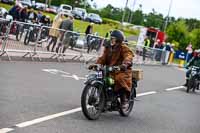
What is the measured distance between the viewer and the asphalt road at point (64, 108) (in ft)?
28.7

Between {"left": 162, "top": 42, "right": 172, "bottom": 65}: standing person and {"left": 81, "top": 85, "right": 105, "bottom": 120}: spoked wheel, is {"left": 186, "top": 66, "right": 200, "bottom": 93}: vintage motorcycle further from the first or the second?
{"left": 162, "top": 42, "right": 172, "bottom": 65}: standing person

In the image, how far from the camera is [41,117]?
9148 mm

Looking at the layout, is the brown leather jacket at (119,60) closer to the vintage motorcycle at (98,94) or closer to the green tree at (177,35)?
the vintage motorcycle at (98,94)

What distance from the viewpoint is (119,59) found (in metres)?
10.3

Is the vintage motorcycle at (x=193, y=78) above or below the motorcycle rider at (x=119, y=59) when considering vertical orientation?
below

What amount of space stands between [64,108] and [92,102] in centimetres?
104

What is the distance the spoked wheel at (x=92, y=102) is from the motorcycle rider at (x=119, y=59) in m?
0.50

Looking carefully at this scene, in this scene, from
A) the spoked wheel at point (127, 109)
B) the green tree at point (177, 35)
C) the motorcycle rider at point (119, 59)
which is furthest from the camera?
the green tree at point (177, 35)

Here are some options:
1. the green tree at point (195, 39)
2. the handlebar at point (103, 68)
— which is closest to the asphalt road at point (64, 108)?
the handlebar at point (103, 68)

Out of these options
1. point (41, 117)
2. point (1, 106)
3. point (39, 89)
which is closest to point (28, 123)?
point (41, 117)

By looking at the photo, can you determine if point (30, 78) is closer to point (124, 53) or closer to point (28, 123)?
point (124, 53)

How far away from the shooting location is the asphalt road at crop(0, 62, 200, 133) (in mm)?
8750

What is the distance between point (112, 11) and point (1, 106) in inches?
5599

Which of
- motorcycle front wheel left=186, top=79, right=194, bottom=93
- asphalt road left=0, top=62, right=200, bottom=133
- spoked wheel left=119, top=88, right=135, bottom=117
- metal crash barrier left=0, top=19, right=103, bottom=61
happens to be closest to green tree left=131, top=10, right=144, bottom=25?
metal crash barrier left=0, top=19, right=103, bottom=61
